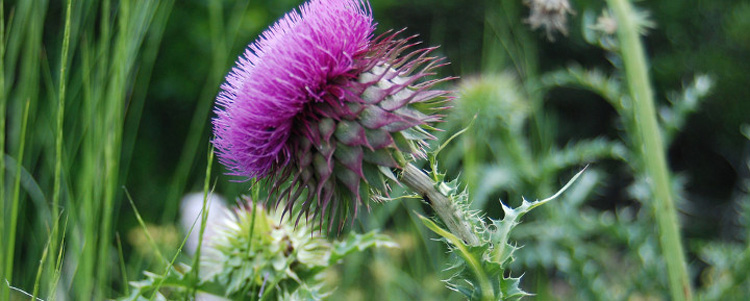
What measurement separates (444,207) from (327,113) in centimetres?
26

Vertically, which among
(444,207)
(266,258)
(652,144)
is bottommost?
(266,258)

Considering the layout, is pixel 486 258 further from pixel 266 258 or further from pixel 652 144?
pixel 266 258

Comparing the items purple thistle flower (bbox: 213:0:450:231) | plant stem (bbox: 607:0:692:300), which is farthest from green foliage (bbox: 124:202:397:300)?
plant stem (bbox: 607:0:692:300)

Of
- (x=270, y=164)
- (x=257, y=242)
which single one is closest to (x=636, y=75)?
(x=270, y=164)

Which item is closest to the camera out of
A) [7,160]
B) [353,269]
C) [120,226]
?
[7,160]

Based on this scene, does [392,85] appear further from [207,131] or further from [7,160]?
[207,131]

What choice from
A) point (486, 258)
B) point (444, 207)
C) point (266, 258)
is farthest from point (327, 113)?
point (266, 258)

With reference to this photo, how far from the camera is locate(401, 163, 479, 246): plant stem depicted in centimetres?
122

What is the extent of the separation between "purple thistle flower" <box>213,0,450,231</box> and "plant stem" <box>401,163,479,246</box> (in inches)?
2.0

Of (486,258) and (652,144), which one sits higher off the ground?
(652,144)

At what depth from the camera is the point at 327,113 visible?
125cm

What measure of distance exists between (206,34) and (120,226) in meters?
1.42

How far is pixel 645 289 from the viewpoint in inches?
85.9

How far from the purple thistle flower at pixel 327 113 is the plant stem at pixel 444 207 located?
50 mm
